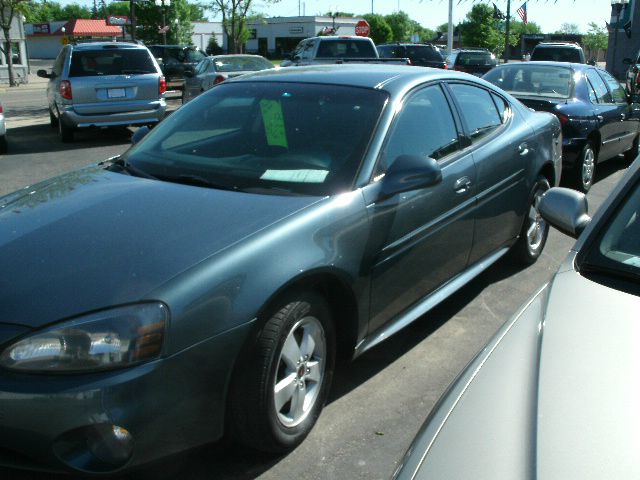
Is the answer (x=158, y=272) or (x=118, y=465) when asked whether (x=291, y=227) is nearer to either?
(x=158, y=272)

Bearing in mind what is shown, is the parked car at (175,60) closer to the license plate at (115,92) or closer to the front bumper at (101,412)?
the license plate at (115,92)

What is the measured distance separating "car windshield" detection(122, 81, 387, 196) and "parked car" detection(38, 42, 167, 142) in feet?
27.3

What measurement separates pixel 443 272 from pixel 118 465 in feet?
7.40

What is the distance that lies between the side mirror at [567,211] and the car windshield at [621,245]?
191 mm

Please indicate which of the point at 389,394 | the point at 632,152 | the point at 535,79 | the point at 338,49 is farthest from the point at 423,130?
the point at 338,49

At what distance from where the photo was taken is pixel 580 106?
819 centimetres

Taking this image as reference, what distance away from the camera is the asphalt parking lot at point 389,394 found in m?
2.97

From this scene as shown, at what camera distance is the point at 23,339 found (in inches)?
94.4

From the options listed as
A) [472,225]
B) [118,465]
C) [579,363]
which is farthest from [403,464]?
[472,225]

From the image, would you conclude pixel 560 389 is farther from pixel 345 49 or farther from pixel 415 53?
pixel 415 53

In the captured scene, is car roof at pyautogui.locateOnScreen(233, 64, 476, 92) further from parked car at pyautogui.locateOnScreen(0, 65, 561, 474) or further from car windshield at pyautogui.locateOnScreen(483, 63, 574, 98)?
car windshield at pyautogui.locateOnScreen(483, 63, 574, 98)

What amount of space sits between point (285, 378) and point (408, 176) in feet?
3.74

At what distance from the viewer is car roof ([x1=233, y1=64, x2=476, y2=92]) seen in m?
3.97

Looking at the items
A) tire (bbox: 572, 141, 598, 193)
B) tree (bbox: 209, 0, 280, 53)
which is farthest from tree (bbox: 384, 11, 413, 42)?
tire (bbox: 572, 141, 598, 193)
